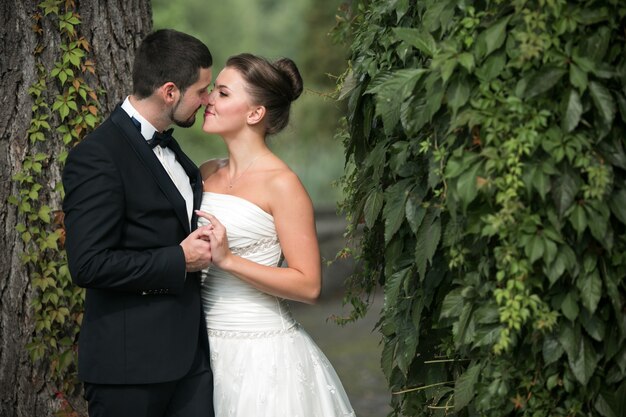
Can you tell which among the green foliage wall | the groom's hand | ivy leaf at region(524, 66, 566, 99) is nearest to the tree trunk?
the groom's hand

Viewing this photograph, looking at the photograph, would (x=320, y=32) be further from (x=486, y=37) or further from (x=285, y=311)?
(x=486, y=37)

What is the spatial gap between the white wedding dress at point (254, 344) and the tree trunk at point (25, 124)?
1.21 meters

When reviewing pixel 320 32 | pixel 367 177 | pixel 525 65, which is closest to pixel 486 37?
pixel 525 65

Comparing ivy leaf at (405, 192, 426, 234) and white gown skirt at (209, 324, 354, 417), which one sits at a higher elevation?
ivy leaf at (405, 192, 426, 234)

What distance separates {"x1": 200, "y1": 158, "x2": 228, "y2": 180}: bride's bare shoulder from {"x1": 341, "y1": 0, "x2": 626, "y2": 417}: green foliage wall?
45.0 inches

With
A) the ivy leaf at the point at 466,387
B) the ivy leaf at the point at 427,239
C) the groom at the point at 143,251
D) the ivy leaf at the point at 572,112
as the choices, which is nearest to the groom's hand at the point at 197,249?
the groom at the point at 143,251

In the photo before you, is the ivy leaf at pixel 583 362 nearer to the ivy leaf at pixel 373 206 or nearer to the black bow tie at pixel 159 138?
the ivy leaf at pixel 373 206

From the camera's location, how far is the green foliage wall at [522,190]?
7.61 feet

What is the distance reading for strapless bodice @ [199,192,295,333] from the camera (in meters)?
3.41

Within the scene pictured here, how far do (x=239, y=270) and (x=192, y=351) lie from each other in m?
0.33

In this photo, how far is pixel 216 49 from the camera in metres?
16.1

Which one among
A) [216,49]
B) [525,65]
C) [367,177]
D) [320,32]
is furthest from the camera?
[216,49]

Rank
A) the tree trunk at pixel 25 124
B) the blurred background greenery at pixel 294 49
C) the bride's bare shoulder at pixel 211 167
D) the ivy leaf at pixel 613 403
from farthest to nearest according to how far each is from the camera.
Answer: the blurred background greenery at pixel 294 49
the tree trunk at pixel 25 124
the bride's bare shoulder at pixel 211 167
the ivy leaf at pixel 613 403

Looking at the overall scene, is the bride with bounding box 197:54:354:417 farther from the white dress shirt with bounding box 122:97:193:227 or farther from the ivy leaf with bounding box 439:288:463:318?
the ivy leaf with bounding box 439:288:463:318
